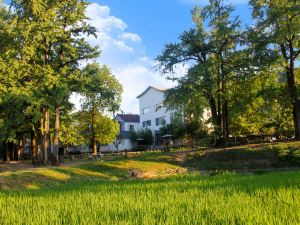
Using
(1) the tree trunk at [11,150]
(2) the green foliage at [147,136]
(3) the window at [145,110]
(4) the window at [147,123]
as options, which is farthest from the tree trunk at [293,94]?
(3) the window at [145,110]

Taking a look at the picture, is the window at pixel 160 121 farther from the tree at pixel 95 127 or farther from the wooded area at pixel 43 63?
the wooded area at pixel 43 63

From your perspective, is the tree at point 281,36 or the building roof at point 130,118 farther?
the building roof at point 130,118

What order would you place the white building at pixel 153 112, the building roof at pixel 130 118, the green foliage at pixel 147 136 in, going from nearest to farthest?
the green foliage at pixel 147 136, the white building at pixel 153 112, the building roof at pixel 130 118

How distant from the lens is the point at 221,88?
30.8 m

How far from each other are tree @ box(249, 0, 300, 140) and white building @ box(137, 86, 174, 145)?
37961mm

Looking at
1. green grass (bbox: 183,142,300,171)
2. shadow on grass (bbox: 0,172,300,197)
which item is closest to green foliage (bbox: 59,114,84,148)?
green grass (bbox: 183,142,300,171)

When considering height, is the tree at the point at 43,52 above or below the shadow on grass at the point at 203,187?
above

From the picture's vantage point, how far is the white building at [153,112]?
68.9 meters

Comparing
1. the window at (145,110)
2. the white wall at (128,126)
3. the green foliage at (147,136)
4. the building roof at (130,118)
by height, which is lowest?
the green foliage at (147,136)

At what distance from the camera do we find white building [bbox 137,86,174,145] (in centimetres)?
6894

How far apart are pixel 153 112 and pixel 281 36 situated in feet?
154

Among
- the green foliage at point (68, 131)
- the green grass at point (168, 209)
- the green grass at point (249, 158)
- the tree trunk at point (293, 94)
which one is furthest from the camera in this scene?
the green foliage at point (68, 131)

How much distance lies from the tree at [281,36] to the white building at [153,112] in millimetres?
37961

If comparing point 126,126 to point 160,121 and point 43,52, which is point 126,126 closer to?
point 160,121
